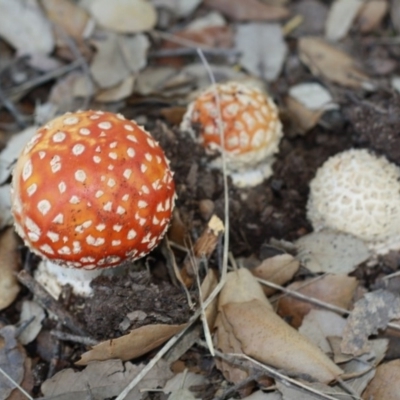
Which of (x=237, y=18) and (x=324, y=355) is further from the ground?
(x=237, y=18)

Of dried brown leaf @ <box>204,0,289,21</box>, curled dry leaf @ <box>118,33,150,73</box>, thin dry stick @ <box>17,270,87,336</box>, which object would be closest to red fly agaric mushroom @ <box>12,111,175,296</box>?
thin dry stick @ <box>17,270,87,336</box>

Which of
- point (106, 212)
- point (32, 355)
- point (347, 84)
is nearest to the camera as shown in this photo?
point (106, 212)

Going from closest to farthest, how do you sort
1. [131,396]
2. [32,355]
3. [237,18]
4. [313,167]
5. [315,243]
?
[131,396] → [32,355] → [315,243] → [313,167] → [237,18]

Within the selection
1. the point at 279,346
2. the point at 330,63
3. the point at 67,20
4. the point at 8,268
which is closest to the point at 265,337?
the point at 279,346

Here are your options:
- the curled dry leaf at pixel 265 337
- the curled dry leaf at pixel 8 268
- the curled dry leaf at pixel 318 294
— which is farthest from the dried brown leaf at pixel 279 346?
the curled dry leaf at pixel 8 268

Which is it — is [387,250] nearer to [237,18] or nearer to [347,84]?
[347,84]

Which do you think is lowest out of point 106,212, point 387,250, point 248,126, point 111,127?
point 387,250

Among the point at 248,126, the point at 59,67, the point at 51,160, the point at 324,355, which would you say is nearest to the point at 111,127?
the point at 51,160
